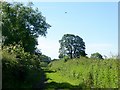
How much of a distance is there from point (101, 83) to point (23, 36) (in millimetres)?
27809

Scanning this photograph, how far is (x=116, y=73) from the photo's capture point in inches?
950

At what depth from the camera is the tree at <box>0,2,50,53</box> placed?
2045 inches

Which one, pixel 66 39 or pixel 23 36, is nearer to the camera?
pixel 23 36

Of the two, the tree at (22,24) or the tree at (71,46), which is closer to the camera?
the tree at (22,24)

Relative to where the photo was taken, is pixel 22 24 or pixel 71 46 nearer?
pixel 22 24

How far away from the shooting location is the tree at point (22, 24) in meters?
51.9

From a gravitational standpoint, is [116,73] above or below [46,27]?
below

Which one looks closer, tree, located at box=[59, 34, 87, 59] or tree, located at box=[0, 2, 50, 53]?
tree, located at box=[0, 2, 50, 53]

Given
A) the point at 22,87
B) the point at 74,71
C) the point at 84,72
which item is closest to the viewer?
the point at 22,87

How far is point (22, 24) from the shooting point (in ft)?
178

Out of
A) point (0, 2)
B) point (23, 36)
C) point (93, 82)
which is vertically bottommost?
point (93, 82)

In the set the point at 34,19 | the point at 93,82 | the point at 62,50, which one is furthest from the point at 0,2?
the point at 62,50

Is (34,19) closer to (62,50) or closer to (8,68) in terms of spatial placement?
(8,68)

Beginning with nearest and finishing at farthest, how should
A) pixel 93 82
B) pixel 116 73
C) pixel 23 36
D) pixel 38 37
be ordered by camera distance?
pixel 116 73 < pixel 93 82 < pixel 23 36 < pixel 38 37
